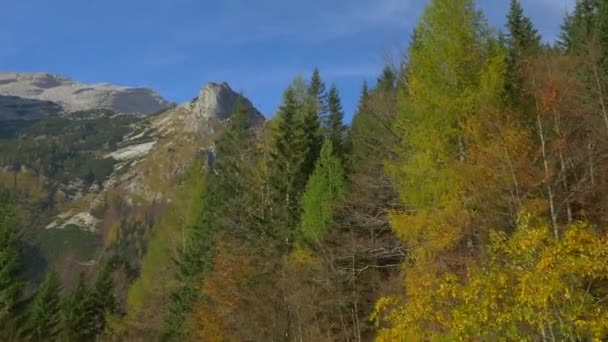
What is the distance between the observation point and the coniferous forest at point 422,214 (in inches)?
396

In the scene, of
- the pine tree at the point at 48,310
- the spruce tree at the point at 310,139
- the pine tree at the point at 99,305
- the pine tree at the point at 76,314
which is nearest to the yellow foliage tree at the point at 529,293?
the spruce tree at the point at 310,139

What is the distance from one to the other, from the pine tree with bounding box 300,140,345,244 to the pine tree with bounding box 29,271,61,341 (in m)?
28.2

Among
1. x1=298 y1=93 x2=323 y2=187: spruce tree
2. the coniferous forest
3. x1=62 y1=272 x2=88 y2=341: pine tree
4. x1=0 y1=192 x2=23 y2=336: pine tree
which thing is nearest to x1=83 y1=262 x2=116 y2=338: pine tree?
x1=62 y1=272 x2=88 y2=341: pine tree

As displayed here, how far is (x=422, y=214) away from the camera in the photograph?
1658 centimetres

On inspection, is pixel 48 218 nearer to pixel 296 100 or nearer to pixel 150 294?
pixel 150 294

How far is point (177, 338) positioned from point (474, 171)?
26.0 metres

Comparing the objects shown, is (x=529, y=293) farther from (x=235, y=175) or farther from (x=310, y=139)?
(x=235, y=175)

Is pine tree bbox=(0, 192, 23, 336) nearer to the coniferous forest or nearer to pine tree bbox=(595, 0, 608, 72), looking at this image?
the coniferous forest

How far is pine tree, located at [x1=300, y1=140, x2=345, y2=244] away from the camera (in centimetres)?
2583

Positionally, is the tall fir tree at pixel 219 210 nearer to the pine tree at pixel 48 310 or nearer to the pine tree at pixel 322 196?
the pine tree at pixel 322 196

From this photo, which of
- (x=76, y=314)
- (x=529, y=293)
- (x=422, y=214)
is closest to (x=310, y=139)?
(x=422, y=214)

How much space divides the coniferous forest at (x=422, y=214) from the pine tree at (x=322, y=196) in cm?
8

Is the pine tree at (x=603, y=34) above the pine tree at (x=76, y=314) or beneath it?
above

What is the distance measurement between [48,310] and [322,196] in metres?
32.4
